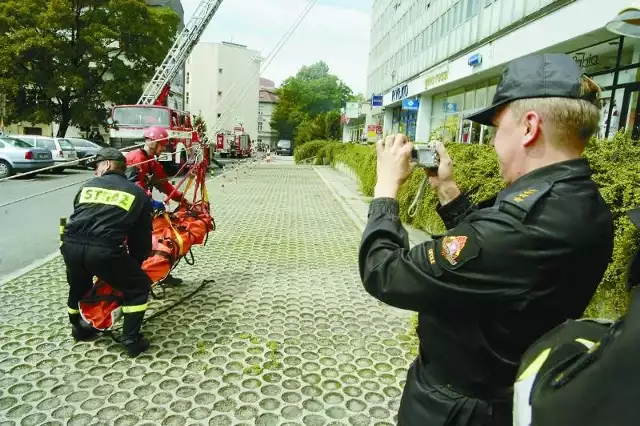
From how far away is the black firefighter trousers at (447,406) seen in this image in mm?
1303

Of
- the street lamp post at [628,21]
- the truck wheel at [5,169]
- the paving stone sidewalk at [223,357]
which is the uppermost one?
the street lamp post at [628,21]

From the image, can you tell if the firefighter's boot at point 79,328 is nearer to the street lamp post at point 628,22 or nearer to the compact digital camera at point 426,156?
the compact digital camera at point 426,156

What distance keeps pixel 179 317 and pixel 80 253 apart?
125 cm

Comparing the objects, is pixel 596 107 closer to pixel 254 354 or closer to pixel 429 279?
pixel 429 279

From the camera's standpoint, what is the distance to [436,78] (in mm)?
22562

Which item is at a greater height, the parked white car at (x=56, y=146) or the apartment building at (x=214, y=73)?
the apartment building at (x=214, y=73)

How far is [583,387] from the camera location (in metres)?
0.60

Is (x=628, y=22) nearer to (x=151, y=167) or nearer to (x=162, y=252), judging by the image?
(x=162, y=252)

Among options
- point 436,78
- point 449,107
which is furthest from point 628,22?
point 449,107

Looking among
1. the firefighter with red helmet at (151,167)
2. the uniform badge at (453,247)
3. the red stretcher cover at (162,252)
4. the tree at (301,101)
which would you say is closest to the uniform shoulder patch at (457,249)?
the uniform badge at (453,247)

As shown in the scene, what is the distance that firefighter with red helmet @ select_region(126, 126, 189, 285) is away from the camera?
4867 millimetres

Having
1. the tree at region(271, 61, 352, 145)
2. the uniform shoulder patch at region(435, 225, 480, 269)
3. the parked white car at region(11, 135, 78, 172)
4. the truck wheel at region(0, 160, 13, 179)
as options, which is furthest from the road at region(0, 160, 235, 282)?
the tree at region(271, 61, 352, 145)

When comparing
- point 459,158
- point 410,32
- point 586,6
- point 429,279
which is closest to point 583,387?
point 429,279

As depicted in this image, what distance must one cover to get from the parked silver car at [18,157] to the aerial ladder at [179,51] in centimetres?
600
